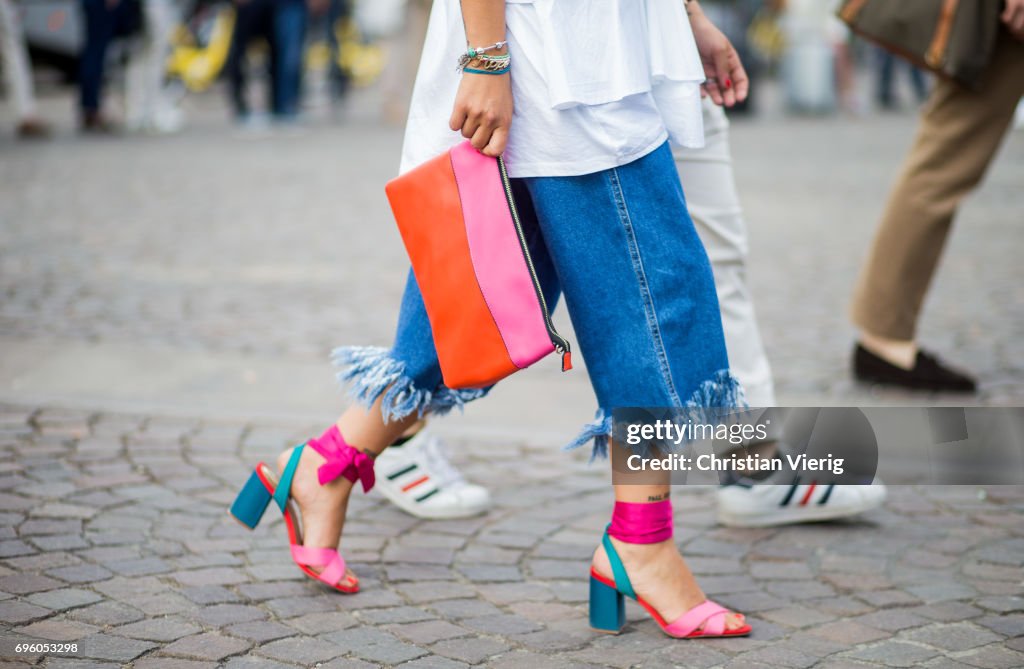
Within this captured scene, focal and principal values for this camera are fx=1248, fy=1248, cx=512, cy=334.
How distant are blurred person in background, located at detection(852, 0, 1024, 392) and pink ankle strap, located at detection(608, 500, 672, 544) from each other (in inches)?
79.7

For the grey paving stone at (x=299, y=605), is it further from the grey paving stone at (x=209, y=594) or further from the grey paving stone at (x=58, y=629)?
the grey paving stone at (x=58, y=629)

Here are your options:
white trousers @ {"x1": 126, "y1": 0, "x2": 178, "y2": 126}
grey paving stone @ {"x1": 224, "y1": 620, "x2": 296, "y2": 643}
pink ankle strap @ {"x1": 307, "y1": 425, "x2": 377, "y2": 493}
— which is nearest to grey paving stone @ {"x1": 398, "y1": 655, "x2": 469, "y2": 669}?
grey paving stone @ {"x1": 224, "y1": 620, "x2": 296, "y2": 643}

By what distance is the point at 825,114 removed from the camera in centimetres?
1628

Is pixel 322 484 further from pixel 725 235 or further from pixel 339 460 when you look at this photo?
pixel 725 235

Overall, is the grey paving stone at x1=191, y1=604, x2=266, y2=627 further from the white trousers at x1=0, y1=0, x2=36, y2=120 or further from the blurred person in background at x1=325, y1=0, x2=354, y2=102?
the blurred person in background at x1=325, y1=0, x2=354, y2=102

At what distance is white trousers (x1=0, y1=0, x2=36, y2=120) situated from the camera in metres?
11.1

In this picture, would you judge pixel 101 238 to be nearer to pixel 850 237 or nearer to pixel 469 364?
pixel 850 237

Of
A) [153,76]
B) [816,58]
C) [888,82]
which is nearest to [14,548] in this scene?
[153,76]

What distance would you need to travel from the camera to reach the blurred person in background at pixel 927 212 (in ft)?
13.1

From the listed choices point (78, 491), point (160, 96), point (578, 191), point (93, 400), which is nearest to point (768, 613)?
point (578, 191)

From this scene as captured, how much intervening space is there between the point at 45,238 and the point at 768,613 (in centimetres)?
523

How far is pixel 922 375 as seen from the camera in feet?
13.7

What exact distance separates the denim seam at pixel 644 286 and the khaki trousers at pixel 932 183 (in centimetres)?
208

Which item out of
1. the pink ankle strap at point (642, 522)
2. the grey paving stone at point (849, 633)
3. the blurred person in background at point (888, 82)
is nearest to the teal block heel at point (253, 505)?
the pink ankle strap at point (642, 522)
